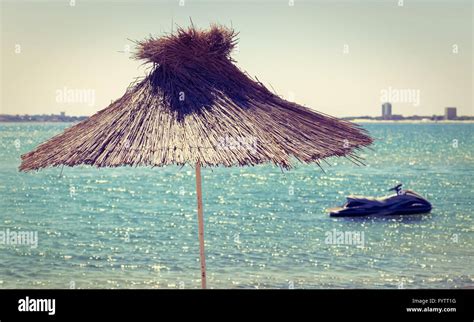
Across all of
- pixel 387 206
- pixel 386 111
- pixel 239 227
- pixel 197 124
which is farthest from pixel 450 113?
pixel 197 124

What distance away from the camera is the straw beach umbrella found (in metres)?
6.18

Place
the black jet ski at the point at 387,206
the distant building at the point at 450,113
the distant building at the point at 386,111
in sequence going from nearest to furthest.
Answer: the black jet ski at the point at 387,206 → the distant building at the point at 386,111 → the distant building at the point at 450,113

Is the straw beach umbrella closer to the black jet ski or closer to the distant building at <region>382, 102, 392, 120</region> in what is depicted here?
the black jet ski

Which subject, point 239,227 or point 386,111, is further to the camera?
point 386,111

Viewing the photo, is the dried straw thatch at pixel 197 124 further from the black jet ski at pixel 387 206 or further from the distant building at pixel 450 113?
the distant building at pixel 450 113

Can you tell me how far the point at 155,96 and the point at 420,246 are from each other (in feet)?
36.3

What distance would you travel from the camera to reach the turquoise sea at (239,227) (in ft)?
45.2

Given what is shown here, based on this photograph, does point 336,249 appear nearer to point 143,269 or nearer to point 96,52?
point 143,269

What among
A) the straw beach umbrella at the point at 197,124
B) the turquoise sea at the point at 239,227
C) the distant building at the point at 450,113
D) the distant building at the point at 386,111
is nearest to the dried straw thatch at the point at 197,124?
the straw beach umbrella at the point at 197,124

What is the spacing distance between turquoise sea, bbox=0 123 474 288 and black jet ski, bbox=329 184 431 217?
0.69ft

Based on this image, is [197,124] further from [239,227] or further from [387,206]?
[239,227]

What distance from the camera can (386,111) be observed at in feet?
116

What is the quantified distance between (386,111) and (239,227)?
16270 millimetres
